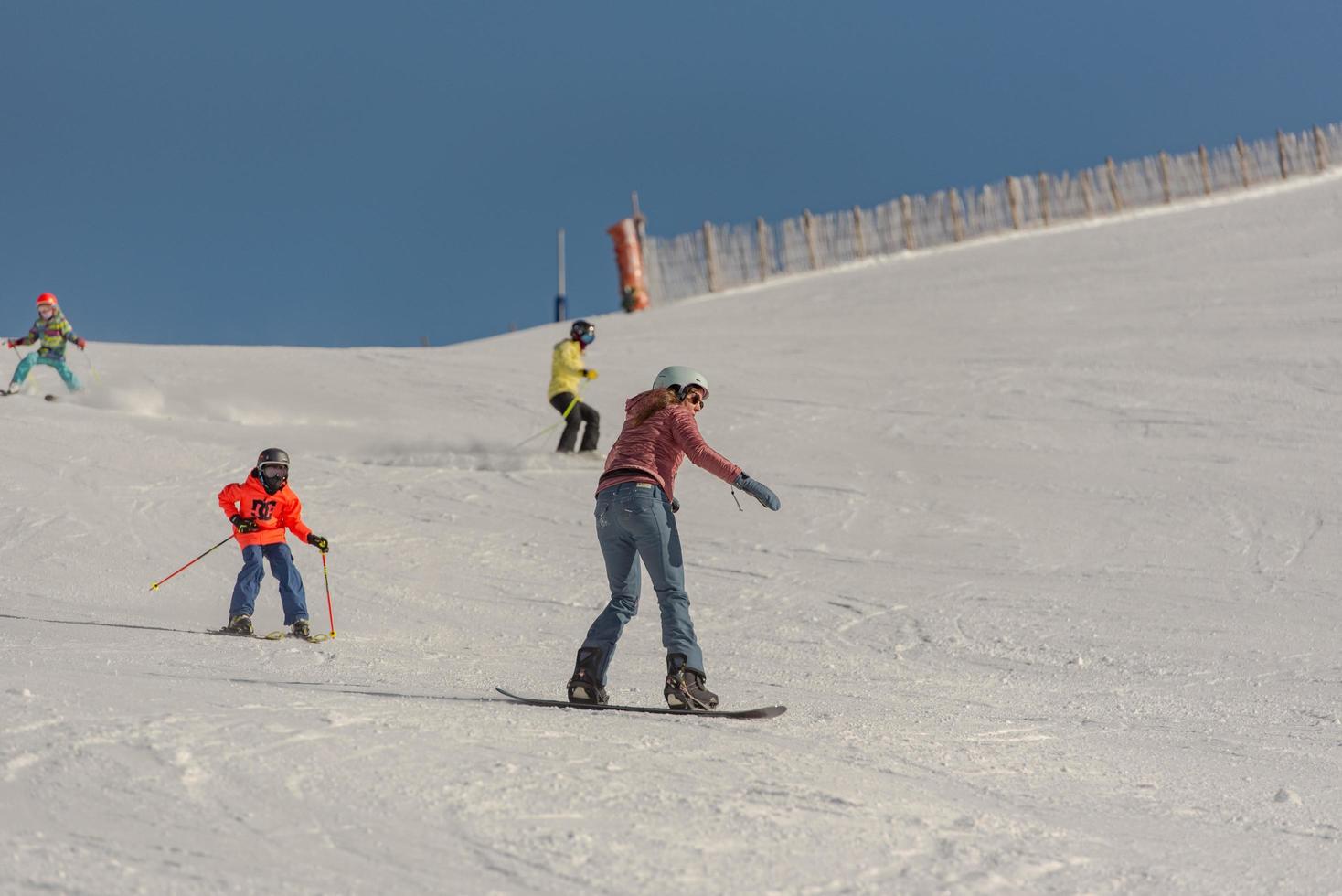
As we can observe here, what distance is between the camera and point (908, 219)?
33.6 meters

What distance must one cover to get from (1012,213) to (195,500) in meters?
26.6

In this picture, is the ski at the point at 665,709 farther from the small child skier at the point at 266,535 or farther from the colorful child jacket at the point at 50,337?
the colorful child jacket at the point at 50,337

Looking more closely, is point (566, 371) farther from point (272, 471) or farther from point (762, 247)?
point (762, 247)

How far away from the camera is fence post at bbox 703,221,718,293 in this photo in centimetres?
3362

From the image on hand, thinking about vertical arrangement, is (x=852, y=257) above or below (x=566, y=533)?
above

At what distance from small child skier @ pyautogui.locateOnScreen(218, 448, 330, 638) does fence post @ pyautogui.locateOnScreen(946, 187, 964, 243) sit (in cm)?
2770

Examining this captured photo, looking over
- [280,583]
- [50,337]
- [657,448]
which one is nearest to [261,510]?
[280,583]

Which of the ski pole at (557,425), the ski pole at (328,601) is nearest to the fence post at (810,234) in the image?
the ski pole at (557,425)

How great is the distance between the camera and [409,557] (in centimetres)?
1027

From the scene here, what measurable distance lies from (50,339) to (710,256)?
20.0m

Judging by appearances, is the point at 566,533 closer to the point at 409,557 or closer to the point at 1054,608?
the point at 409,557

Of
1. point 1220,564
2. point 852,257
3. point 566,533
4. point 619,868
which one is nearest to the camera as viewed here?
point 619,868

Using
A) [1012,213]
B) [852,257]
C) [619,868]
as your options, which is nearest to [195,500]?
[619,868]

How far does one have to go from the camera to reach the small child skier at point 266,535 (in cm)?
791
